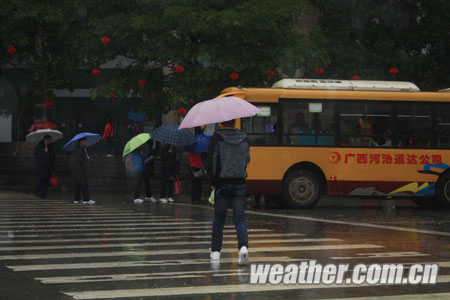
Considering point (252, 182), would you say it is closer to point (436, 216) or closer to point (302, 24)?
point (436, 216)

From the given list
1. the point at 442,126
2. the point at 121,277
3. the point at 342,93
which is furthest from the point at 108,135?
the point at 121,277

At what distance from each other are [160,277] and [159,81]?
839 inches

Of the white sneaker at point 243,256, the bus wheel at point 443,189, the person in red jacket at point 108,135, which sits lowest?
the white sneaker at point 243,256

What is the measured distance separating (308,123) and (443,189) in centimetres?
389

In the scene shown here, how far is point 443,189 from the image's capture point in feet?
75.6

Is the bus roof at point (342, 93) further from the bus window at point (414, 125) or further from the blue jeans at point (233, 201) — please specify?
the blue jeans at point (233, 201)

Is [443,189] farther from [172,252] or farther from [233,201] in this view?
[233,201]

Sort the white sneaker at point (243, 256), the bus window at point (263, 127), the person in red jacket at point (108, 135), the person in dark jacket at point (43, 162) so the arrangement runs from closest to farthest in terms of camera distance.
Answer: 1. the white sneaker at point (243, 256)
2. the bus window at point (263, 127)
3. the person in dark jacket at point (43, 162)
4. the person in red jacket at point (108, 135)

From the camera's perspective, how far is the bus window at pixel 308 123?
22.4 m

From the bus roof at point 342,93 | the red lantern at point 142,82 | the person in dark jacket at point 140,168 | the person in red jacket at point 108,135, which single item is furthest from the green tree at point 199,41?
the person in red jacket at point 108,135

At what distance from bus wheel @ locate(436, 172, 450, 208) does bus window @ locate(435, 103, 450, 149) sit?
0.78 metres

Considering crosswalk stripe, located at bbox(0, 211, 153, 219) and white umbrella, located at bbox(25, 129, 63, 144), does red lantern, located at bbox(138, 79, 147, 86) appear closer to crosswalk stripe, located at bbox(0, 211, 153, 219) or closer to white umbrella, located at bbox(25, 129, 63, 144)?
white umbrella, located at bbox(25, 129, 63, 144)

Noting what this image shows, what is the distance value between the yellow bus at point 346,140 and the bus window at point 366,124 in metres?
0.03

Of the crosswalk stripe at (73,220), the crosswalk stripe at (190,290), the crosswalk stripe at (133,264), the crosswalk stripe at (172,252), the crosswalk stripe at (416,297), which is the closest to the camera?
the crosswalk stripe at (416,297)
